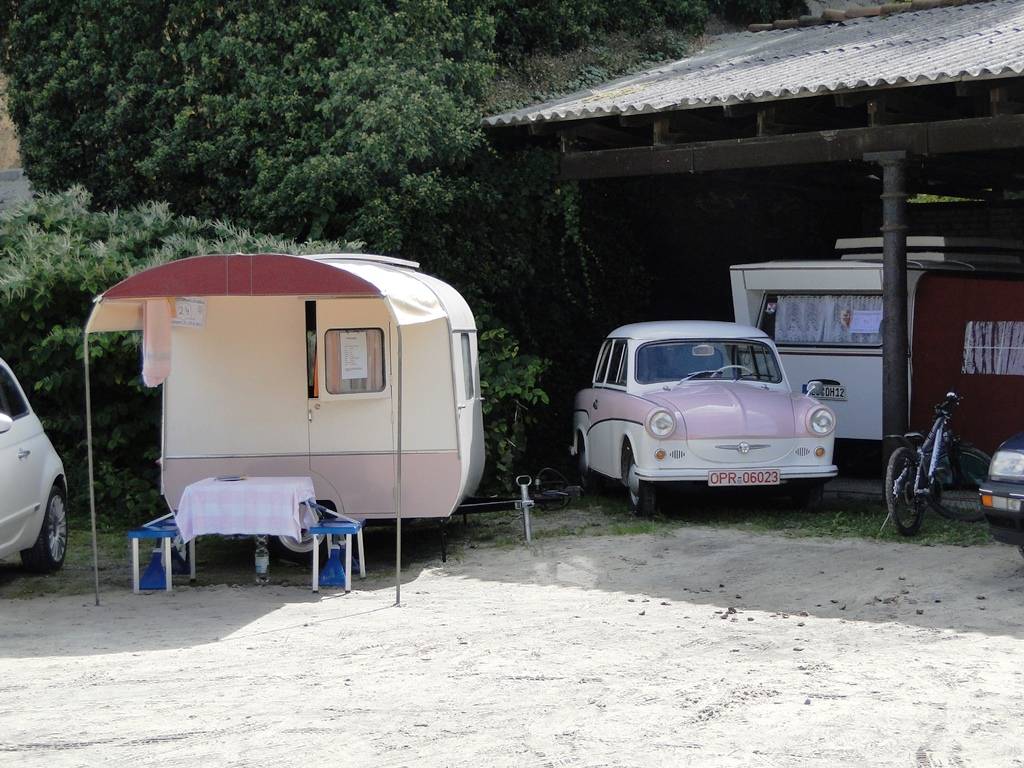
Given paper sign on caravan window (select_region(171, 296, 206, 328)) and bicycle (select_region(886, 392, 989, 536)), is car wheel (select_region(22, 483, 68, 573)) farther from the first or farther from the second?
bicycle (select_region(886, 392, 989, 536))

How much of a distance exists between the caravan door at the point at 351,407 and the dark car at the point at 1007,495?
3.87 metres

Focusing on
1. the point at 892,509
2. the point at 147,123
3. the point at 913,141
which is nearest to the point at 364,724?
the point at 892,509

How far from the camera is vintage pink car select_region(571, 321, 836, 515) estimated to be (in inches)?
421

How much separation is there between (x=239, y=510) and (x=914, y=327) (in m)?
7.03

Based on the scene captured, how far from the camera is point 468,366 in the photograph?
10320 millimetres

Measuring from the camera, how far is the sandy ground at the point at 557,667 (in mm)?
5031

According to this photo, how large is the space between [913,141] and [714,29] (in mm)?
8547

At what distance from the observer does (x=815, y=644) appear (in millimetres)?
6754

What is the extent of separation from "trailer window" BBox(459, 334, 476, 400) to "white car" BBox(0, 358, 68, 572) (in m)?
2.95

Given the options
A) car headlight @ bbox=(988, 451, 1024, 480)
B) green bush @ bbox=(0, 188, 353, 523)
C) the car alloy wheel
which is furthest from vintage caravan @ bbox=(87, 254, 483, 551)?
car headlight @ bbox=(988, 451, 1024, 480)

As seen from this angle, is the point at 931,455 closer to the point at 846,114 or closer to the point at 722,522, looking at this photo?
the point at 722,522

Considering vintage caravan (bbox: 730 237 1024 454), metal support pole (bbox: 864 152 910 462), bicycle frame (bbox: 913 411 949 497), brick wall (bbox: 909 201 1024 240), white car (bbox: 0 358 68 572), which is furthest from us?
brick wall (bbox: 909 201 1024 240)

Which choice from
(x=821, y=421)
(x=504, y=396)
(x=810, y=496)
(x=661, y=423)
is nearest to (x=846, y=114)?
(x=821, y=421)

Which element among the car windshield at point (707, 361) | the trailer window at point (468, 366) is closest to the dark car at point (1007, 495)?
the car windshield at point (707, 361)
